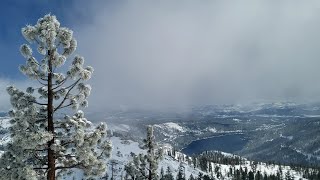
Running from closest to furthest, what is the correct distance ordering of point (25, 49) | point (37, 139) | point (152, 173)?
point (37, 139), point (25, 49), point (152, 173)

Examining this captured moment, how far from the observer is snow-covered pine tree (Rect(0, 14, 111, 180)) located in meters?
21.3

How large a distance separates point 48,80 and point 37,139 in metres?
3.86

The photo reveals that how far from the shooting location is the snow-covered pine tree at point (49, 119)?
21.3 metres

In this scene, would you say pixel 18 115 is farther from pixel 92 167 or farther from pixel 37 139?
pixel 92 167

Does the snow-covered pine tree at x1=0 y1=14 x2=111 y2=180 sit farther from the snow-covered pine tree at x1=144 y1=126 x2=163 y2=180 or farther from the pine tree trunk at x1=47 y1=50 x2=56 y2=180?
the snow-covered pine tree at x1=144 y1=126 x2=163 y2=180

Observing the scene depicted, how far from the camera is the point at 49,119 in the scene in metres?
22.1

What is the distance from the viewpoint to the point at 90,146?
895 inches

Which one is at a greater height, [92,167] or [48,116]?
[48,116]

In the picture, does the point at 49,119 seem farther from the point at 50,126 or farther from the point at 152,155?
the point at 152,155

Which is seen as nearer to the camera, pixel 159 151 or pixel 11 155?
pixel 11 155

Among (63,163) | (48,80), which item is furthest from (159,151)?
(48,80)

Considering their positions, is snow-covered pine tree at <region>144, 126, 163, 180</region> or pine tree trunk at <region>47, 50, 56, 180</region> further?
snow-covered pine tree at <region>144, 126, 163, 180</region>

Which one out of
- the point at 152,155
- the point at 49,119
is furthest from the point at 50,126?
the point at 152,155

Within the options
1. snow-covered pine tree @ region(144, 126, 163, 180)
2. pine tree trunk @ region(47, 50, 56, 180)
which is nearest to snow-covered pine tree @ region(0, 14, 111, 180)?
pine tree trunk @ region(47, 50, 56, 180)
